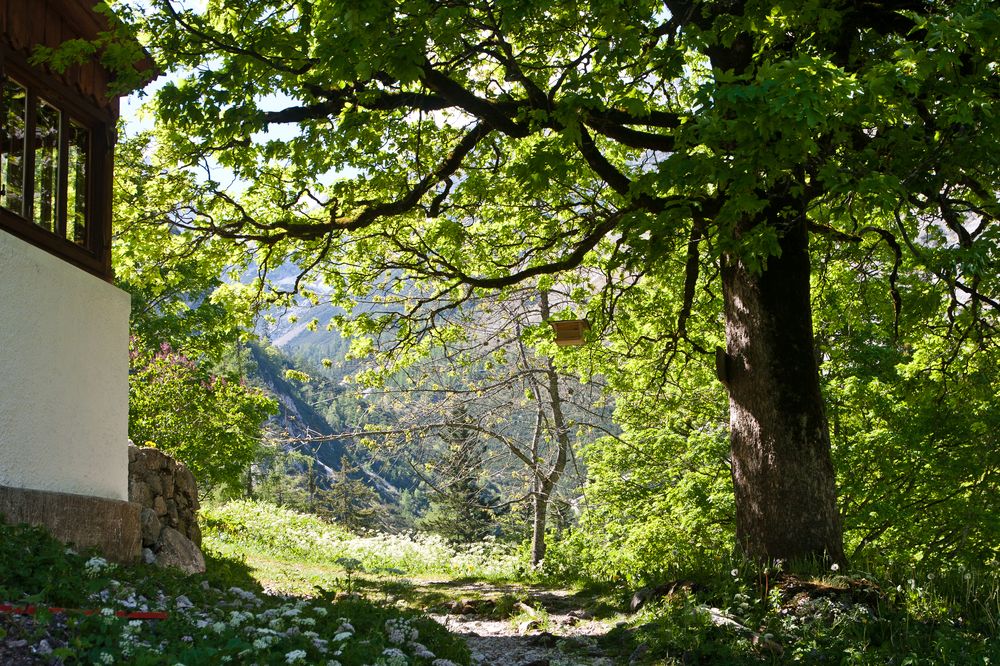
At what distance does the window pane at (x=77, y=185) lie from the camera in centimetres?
768

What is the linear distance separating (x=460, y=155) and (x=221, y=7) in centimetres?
298

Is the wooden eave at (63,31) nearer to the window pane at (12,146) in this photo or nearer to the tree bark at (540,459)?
the window pane at (12,146)

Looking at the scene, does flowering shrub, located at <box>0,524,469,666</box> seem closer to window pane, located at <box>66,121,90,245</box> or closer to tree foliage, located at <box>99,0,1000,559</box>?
window pane, located at <box>66,121,90,245</box>

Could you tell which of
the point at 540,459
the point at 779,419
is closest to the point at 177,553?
the point at 779,419

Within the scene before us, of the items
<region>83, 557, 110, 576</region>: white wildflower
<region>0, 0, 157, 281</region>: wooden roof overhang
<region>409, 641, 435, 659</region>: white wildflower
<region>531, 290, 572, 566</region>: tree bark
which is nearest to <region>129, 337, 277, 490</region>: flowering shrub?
<region>531, 290, 572, 566</region>: tree bark

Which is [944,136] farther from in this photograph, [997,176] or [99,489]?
[99,489]

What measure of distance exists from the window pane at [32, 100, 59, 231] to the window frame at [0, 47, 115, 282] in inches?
2.1

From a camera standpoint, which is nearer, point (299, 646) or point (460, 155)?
point (299, 646)

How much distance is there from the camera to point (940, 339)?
11977 mm

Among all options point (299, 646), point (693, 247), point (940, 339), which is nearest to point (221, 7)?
point (693, 247)

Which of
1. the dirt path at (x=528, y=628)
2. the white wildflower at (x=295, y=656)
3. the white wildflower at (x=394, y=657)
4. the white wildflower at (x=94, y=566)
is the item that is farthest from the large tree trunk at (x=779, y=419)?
the white wildflower at (x=94, y=566)

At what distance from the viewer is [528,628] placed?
8.58 m

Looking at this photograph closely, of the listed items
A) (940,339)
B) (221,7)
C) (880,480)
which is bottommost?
(880,480)

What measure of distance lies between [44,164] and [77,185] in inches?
23.6
